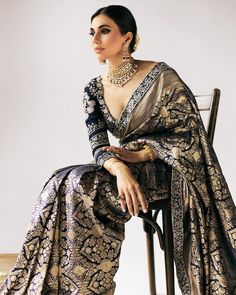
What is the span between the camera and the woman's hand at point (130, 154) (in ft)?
5.67

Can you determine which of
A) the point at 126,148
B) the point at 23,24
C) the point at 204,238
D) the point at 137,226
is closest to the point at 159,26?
the point at 23,24

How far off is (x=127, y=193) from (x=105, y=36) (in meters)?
0.48

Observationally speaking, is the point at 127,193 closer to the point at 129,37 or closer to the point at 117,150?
the point at 117,150

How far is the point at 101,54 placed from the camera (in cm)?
187

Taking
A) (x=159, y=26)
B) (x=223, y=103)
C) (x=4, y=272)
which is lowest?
(x=4, y=272)

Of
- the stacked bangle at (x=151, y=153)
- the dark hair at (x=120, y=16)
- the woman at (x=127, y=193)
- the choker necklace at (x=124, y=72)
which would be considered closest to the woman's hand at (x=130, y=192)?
the woman at (x=127, y=193)

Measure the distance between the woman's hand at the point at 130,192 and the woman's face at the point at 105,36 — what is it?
385 millimetres

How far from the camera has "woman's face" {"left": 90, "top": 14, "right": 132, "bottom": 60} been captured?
1.85 meters

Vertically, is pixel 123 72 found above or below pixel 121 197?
above

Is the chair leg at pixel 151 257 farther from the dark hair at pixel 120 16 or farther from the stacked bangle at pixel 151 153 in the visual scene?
the dark hair at pixel 120 16

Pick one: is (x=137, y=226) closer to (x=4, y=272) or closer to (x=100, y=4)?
(x=4, y=272)

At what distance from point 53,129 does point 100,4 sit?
60 centimetres

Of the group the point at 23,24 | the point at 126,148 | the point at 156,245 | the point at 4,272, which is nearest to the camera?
the point at 126,148

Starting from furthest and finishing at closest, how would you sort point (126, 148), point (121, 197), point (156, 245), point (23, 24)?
point (23, 24), point (156, 245), point (126, 148), point (121, 197)
